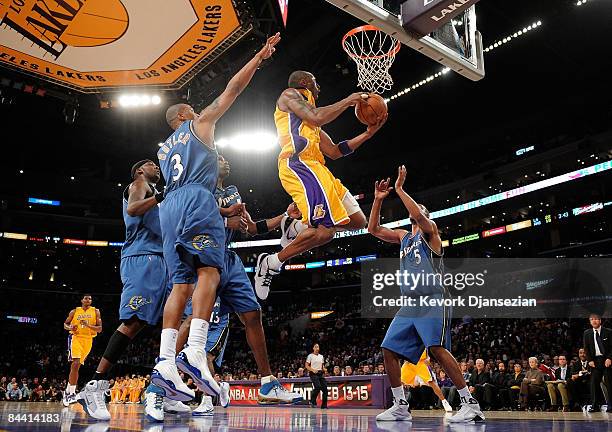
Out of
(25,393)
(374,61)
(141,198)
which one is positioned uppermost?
(374,61)

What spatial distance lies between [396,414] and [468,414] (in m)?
0.65

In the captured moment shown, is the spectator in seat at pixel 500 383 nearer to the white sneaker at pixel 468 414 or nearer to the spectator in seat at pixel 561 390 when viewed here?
the spectator in seat at pixel 561 390

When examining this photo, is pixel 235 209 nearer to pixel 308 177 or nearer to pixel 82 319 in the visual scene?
pixel 308 177

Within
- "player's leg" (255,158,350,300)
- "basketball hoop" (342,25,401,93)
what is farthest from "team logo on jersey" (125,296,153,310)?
"basketball hoop" (342,25,401,93)

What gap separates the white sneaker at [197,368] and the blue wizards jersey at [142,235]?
155 cm

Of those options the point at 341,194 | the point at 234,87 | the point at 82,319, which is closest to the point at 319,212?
the point at 341,194

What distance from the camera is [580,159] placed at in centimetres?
2464

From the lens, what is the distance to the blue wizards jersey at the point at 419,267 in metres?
5.63

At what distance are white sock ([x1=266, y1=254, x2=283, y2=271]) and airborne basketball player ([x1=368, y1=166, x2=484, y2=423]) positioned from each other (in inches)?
49.8

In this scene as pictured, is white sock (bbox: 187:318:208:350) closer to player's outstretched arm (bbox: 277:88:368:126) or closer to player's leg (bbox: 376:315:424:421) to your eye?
player's outstretched arm (bbox: 277:88:368:126)

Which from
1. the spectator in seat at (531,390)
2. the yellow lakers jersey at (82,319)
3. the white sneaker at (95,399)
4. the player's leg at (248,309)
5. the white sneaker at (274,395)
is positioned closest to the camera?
the white sneaker at (95,399)

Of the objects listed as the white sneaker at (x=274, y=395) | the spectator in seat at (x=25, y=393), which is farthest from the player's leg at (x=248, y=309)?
the spectator in seat at (x=25, y=393)

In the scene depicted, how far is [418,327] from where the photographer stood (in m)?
5.41

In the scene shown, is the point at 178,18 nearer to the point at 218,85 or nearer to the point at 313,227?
the point at 218,85
